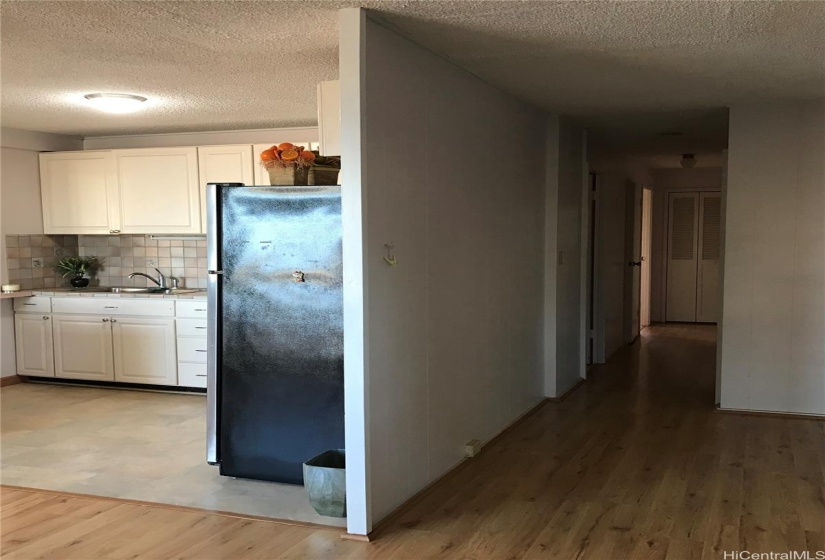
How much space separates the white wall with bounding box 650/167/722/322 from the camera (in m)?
10.1

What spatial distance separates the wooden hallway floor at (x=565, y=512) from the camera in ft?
9.97

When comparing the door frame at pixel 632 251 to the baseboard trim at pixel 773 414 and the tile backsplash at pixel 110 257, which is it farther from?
the tile backsplash at pixel 110 257

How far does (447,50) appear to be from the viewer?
11.9 feet

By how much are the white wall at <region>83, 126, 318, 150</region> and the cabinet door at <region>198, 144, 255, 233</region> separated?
343 mm

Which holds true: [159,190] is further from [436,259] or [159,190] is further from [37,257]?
[436,259]

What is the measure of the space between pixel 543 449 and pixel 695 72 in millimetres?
2373

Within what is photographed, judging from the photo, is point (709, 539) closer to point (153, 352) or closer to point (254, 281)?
point (254, 281)

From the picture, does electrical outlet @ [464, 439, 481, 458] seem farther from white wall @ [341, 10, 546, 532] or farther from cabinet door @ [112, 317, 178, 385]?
cabinet door @ [112, 317, 178, 385]

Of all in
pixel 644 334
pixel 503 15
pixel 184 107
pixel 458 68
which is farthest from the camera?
pixel 644 334

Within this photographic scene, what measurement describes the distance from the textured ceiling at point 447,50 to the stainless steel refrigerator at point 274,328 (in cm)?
76

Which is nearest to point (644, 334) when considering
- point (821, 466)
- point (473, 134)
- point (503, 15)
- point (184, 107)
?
point (821, 466)

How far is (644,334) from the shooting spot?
9367 mm

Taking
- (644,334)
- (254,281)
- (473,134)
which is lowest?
(644,334)

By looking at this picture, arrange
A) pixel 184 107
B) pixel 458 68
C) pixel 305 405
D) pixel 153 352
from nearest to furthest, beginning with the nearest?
pixel 305 405 → pixel 458 68 → pixel 184 107 → pixel 153 352
